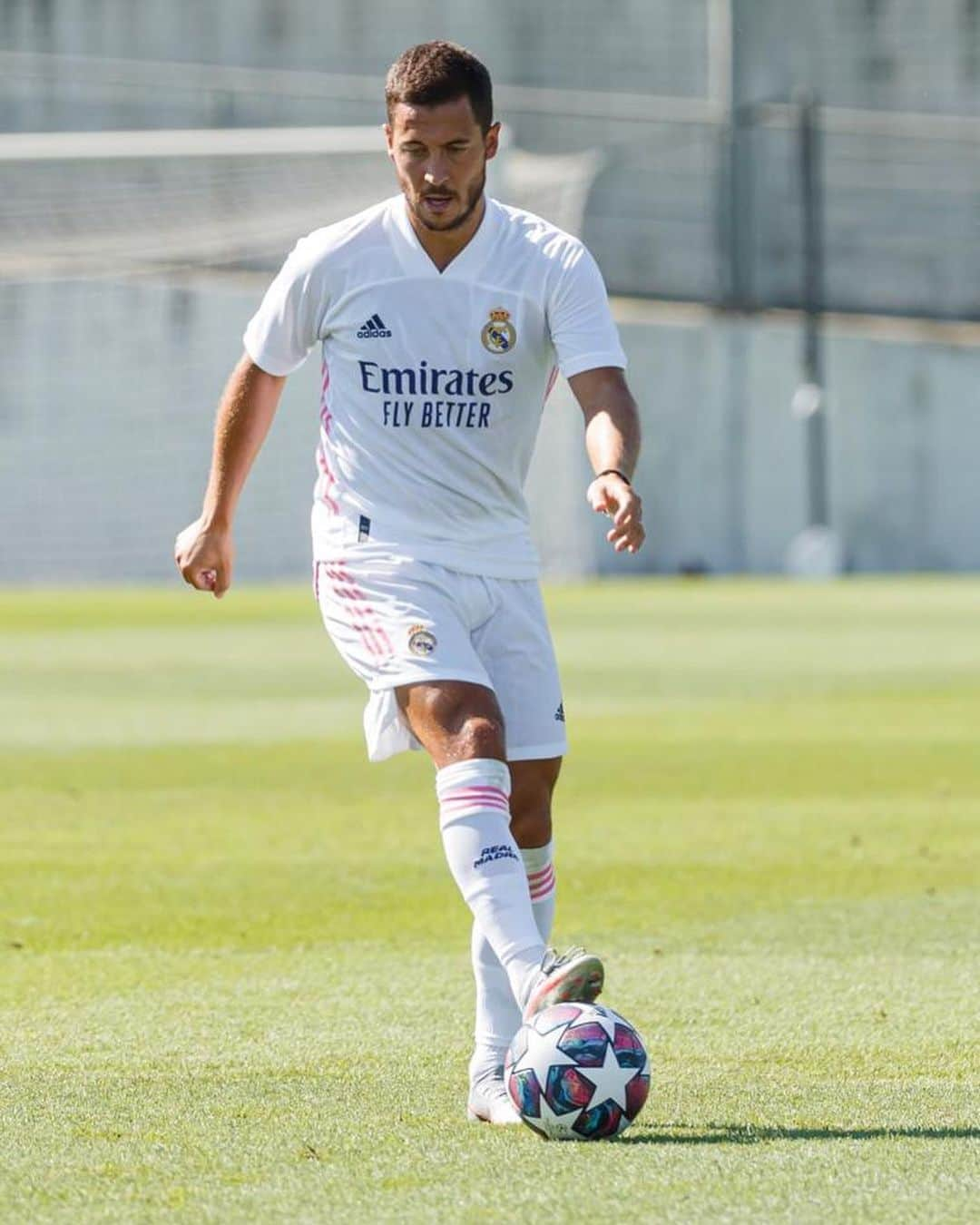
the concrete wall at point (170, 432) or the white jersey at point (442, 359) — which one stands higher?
the white jersey at point (442, 359)

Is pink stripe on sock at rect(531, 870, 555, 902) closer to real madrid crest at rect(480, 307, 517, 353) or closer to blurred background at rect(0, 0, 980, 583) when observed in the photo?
real madrid crest at rect(480, 307, 517, 353)

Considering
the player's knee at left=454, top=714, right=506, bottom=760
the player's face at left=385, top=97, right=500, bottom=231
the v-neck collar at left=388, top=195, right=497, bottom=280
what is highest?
the player's face at left=385, top=97, right=500, bottom=231

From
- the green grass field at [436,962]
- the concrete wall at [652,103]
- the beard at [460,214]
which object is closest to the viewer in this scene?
the green grass field at [436,962]

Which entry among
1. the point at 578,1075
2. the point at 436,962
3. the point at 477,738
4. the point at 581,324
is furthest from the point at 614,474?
the point at 436,962

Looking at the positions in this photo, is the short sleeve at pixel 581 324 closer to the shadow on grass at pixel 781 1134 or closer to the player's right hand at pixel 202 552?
the player's right hand at pixel 202 552

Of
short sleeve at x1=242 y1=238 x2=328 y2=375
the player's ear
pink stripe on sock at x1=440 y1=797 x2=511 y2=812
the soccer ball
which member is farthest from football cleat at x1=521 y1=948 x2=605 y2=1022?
the player's ear

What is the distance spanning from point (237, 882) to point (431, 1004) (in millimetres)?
2611

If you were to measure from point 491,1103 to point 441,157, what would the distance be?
200cm

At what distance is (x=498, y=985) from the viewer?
17.8ft

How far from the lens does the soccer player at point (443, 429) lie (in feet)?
17.3

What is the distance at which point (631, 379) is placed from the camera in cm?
4206

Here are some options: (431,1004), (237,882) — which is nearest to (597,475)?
(431,1004)

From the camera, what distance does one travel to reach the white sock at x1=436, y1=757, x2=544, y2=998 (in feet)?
16.7

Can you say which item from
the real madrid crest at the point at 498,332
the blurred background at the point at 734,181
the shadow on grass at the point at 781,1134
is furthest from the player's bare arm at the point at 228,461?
the blurred background at the point at 734,181
